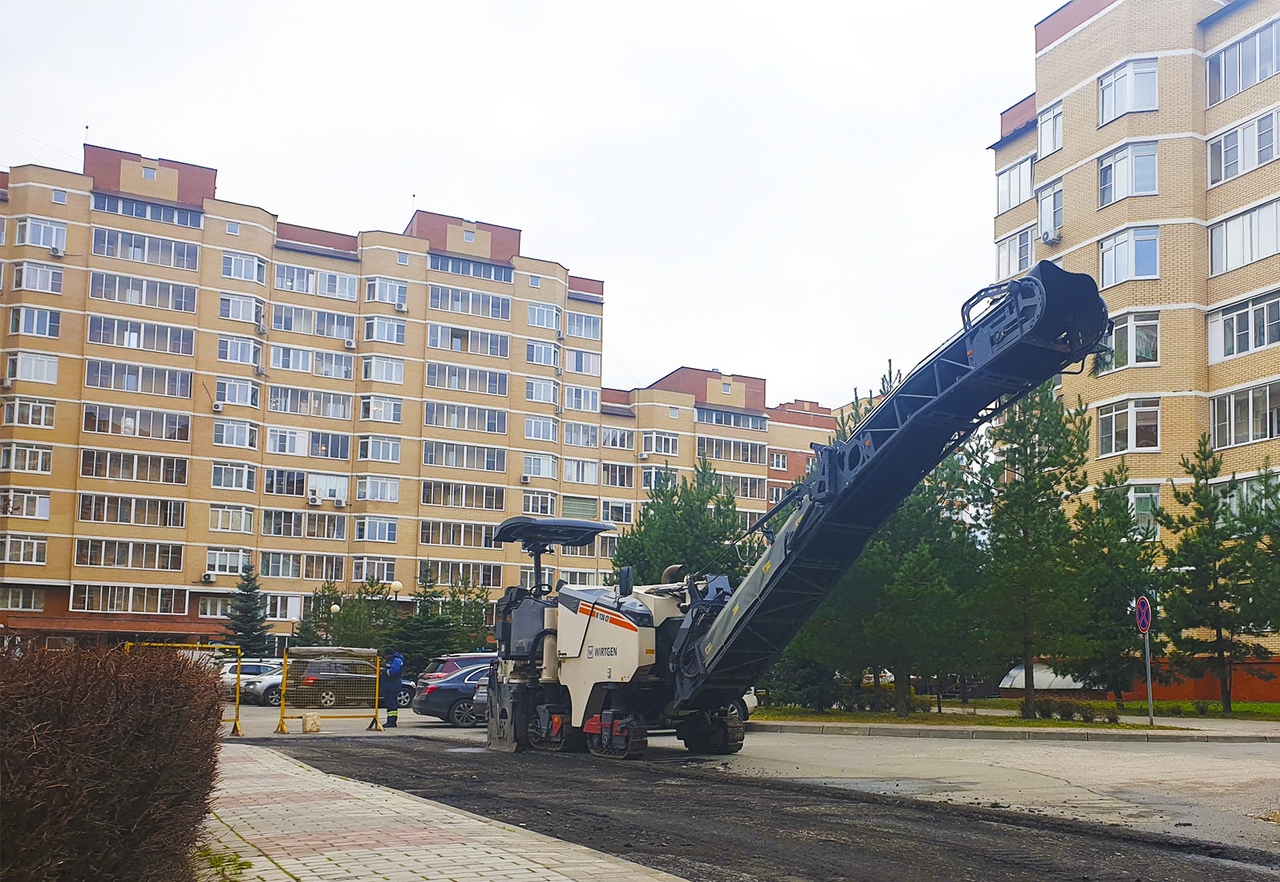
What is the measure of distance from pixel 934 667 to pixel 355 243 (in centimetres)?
5681

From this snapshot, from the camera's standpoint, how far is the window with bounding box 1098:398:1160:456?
4544 cm

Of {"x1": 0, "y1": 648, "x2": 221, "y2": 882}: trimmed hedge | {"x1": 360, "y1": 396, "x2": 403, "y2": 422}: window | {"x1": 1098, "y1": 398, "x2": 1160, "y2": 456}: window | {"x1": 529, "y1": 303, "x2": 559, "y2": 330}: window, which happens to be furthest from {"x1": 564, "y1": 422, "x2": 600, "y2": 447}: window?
{"x1": 0, "y1": 648, "x2": 221, "y2": 882}: trimmed hedge

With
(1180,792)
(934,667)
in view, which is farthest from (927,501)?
(1180,792)

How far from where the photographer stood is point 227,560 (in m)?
69.6

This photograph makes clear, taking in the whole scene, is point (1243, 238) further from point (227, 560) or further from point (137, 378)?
point (137, 378)

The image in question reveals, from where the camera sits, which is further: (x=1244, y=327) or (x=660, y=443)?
(x=660, y=443)

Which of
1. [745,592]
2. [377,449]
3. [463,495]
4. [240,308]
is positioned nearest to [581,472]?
[463,495]

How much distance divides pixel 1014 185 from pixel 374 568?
40.8 meters

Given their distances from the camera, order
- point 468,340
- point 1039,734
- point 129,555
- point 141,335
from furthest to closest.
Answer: point 468,340 < point 141,335 < point 129,555 < point 1039,734

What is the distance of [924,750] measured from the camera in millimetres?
20000

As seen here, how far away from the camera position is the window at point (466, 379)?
253ft

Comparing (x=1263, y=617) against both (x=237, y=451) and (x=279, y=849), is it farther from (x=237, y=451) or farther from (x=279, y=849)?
(x=237, y=451)

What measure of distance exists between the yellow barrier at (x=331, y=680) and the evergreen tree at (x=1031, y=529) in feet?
46.0

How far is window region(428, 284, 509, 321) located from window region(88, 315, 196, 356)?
48.2ft
